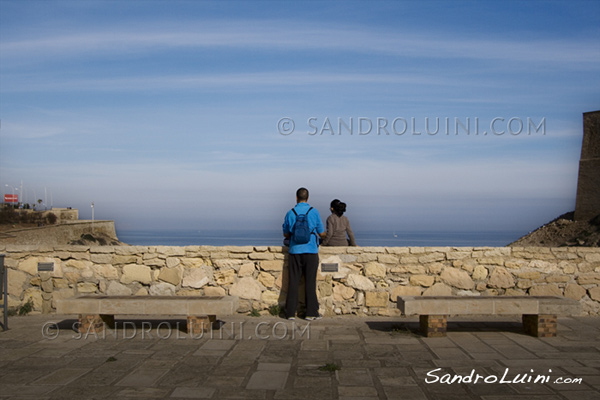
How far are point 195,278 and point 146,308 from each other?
4.94ft

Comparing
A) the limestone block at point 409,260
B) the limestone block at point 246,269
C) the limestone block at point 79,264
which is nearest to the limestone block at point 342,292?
the limestone block at point 409,260

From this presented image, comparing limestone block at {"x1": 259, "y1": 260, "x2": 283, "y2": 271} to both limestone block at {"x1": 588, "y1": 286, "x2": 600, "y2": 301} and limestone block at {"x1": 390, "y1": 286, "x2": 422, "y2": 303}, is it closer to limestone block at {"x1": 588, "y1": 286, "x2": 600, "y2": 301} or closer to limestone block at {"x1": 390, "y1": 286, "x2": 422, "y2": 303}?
limestone block at {"x1": 390, "y1": 286, "x2": 422, "y2": 303}

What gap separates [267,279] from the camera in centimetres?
762

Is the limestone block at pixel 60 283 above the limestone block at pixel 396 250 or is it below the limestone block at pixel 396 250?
below

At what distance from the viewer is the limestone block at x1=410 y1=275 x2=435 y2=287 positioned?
7.57m

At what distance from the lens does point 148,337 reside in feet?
20.3

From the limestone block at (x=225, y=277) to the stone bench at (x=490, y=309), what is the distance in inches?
99.5

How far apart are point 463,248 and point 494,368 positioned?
2888 mm

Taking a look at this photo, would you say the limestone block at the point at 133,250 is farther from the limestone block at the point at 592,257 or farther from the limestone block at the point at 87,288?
the limestone block at the point at 592,257

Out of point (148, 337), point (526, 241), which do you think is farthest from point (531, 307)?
point (526, 241)

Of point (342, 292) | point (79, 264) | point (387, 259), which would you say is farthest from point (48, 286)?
point (387, 259)

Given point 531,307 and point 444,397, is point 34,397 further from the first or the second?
point 531,307

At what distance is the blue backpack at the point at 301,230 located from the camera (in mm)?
7070

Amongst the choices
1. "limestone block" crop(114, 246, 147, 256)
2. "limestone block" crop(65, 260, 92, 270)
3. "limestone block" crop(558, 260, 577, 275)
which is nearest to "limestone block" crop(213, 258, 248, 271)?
"limestone block" crop(114, 246, 147, 256)
